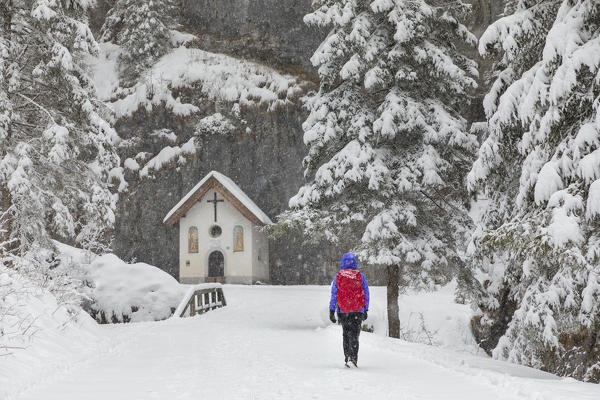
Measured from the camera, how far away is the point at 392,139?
15242 mm

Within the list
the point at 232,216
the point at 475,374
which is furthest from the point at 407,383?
the point at 232,216

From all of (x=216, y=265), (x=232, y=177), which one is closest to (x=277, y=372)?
(x=216, y=265)

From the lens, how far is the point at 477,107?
32.7 m

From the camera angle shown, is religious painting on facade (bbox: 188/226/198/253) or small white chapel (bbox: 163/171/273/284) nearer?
small white chapel (bbox: 163/171/273/284)

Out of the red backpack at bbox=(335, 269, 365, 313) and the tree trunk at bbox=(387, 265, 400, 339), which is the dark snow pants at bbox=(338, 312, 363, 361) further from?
the tree trunk at bbox=(387, 265, 400, 339)

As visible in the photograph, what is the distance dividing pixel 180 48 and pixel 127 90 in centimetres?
476

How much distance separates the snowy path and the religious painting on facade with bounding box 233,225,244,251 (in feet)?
62.9

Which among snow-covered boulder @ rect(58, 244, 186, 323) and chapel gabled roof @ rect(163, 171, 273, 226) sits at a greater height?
chapel gabled roof @ rect(163, 171, 273, 226)

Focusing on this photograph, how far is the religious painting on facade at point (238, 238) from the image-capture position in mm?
33375

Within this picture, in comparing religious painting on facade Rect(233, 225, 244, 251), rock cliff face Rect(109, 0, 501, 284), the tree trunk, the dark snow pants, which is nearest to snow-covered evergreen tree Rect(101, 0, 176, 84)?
rock cliff face Rect(109, 0, 501, 284)

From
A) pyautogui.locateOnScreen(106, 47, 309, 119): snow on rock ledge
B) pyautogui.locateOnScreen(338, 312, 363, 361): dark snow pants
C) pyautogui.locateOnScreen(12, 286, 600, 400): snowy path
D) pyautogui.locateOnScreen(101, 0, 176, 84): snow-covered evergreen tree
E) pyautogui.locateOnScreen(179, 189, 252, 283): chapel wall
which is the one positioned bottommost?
pyautogui.locateOnScreen(12, 286, 600, 400): snowy path

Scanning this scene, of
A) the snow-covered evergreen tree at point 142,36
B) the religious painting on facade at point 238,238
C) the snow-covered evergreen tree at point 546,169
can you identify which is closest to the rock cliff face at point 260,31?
the snow-covered evergreen tree at point 142,36

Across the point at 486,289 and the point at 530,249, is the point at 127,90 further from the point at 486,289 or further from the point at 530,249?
the point at 530,249

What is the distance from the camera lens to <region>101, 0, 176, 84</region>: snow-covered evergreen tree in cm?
3900
